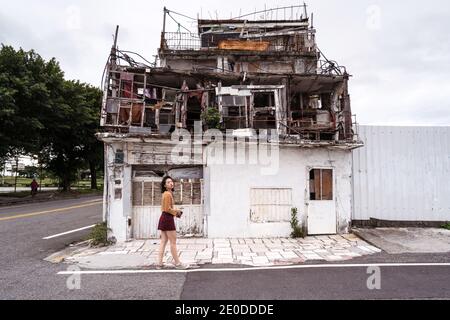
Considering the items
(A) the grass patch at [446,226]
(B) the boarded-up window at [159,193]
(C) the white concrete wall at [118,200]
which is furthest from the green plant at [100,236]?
(A) the grass patch at [446,226]

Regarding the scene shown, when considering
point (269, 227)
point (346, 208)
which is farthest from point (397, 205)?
point (269, 227)

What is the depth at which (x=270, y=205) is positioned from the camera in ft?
Result: 34.1

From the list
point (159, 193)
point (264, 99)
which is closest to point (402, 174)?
point (264, 99)

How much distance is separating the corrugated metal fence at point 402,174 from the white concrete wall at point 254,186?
1.00m

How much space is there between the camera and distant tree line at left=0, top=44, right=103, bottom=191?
65.8 ft

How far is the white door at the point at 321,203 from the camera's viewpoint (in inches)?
414

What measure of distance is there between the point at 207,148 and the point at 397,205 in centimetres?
703

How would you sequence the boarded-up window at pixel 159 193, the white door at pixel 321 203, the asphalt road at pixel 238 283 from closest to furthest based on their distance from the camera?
1. the asphalt road at pixel 238 283
2. the boarded-up window at pixel 159 193
3. the white door at pixel 321 203

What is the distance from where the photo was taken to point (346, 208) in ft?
35.4

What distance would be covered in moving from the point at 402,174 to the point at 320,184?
3095mm

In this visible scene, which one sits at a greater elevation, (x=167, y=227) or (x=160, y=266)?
(x=167, y=227)

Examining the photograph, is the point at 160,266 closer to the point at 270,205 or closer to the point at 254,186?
the point at 254,186

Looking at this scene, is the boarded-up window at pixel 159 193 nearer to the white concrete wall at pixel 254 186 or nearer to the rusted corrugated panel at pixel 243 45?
the white concrete wall at pixel 254 186
